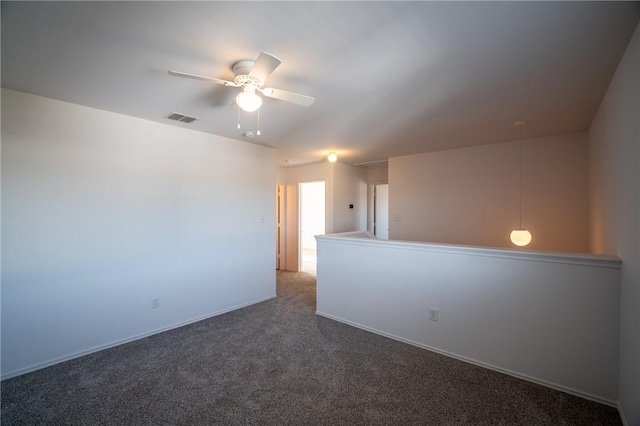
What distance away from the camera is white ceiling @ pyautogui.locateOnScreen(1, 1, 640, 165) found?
1.48m

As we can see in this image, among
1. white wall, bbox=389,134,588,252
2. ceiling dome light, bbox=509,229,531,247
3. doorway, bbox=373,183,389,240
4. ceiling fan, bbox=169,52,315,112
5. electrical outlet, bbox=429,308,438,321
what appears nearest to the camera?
ceiling fan, bbox=169,52,315,112

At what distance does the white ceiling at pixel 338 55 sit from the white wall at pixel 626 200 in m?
0.20

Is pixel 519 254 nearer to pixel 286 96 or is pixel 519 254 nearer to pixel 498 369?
pixel 498 369

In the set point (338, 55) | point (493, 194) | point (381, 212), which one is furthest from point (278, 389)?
point (381, 212)

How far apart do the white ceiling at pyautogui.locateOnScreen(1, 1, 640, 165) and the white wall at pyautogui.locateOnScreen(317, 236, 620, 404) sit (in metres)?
1.50

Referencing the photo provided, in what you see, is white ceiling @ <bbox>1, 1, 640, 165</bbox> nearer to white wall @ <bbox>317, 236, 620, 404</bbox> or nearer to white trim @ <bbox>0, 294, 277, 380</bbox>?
white wall @ <bbox>317, 236, 620, 404</bbox>

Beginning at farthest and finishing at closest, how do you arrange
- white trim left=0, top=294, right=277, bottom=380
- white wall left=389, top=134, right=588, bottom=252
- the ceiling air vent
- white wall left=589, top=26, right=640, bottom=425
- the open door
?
the open door → white wall left=389, top=134, right=588, bottom=252 → the ceiling air vent → white trim left=0, top=294, right=277, bottom=380 → white wall left=589, top=26, right=640, bottom=425

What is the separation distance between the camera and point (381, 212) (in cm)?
718

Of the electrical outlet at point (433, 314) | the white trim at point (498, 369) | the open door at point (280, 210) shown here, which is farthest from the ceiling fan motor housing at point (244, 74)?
the open door at point (280, 210)

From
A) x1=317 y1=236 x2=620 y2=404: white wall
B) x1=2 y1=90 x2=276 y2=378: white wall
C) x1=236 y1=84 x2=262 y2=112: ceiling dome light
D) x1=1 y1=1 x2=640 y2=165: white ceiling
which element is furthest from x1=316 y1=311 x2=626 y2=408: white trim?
x1=236 y1=84 x2=262 y2=112: ceiling dome light

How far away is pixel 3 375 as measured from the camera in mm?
2301

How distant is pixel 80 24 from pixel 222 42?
2.63 ft

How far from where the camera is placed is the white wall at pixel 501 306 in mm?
2043

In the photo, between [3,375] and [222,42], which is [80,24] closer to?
[222,42]
